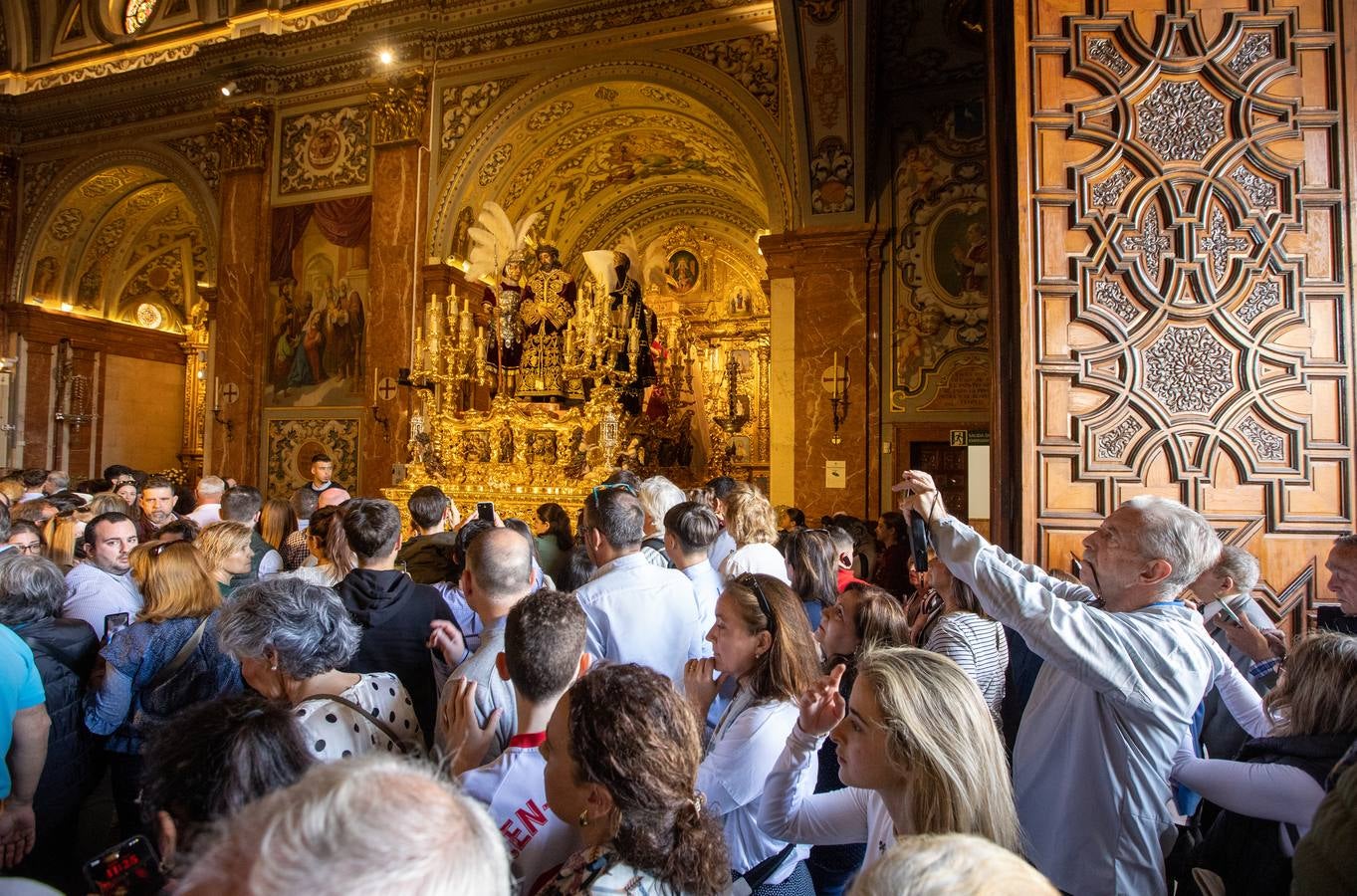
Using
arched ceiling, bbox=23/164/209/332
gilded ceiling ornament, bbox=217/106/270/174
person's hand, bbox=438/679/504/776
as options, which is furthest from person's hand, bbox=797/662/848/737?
arched ceiling, bbox=23/164/209/332

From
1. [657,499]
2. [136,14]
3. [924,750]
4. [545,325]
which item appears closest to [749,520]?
[657,499]

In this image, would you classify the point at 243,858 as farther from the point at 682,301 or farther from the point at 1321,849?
the point at 682,301

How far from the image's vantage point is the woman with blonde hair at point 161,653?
8.66ft

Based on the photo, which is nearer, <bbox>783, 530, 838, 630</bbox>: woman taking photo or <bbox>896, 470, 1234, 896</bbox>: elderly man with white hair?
<bbox>896, 470, 1234, 896</bbox>: elderly man with white hair

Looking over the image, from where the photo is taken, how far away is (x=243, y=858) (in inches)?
32.5

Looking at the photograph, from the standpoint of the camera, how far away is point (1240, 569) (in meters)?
3.14

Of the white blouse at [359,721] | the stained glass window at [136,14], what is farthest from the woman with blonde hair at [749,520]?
the stained glass window at [136,14]

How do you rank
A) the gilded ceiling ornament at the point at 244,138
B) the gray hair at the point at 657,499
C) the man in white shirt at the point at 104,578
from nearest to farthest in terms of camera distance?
the man in white shirt at the point at 104,578 → the gray hair at the point at 657,499 → the gilded ceiling ornament at the point at 244,138

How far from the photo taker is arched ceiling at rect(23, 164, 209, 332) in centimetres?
1516

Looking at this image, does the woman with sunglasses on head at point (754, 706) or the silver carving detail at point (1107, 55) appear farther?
the silver carving detail at point (1107, 55)

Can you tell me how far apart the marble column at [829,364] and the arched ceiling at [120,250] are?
11.4 meters

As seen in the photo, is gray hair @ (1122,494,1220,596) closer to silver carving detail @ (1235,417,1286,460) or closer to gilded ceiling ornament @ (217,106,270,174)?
silver carving detail @ (1235,417,1286,460)

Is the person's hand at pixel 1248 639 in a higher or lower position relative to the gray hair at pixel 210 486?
lower

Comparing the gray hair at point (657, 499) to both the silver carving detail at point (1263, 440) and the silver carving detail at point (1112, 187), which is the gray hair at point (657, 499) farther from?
the silver carving detail at point (1263, 440)
